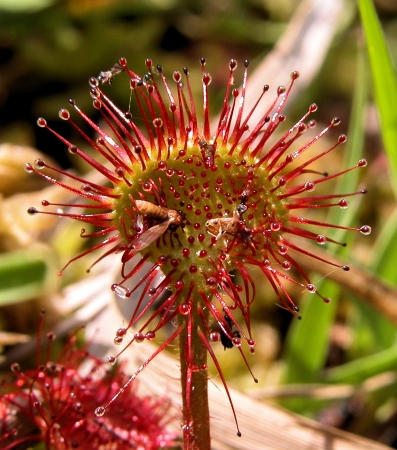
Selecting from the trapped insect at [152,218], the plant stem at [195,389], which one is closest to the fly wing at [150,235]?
the trapped insect at [152,218]

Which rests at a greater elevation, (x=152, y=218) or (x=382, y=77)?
(x=382, y=77)

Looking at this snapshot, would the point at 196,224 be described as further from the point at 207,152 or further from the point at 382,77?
the point at 382,77

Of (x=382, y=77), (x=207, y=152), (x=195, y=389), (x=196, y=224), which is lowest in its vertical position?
(x=195, y=389)

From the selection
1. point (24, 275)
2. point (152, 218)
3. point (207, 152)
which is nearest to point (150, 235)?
point (152, 218)

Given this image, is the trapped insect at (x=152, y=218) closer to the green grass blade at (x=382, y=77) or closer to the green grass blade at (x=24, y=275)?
the green grass blade at (x=24, y=275)

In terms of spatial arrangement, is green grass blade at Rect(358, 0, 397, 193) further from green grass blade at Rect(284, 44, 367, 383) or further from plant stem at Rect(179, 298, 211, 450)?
plant stem at Rect(179, 298, 211, 450)

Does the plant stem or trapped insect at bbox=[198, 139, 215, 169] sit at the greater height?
trapped insect at bbox=[198, 139, 215, 169]

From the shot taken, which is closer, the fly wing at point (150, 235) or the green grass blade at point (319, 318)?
the fly wing at point (150, 235)

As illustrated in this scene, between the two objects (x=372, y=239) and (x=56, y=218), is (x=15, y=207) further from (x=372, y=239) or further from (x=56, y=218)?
(x=372, y=239)

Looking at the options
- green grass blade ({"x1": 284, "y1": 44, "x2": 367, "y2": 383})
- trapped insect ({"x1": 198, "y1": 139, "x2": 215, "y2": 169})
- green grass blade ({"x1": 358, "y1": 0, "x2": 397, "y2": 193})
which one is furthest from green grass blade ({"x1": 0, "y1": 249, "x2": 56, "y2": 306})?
green grass blade ({"x1": 358, "y1": 0, "x2": 397, "y2": 193})
